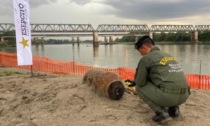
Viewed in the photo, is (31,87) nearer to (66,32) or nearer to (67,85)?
(67,85)

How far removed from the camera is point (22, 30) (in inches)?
378

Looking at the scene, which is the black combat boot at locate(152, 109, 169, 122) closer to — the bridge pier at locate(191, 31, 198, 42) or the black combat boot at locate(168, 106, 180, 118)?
the black combat boot at locate(168, 106, 180, 118)

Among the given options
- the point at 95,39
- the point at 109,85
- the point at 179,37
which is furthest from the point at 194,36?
the point at 109,85

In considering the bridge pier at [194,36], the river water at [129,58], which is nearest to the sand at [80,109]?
the river water at [129,58]

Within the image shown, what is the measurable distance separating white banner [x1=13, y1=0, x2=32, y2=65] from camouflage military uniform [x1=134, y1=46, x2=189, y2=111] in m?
5.96

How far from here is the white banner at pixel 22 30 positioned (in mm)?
9414

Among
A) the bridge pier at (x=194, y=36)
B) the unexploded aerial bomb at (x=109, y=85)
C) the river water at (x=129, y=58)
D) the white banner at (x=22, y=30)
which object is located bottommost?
the river water at (x=129, y=58)

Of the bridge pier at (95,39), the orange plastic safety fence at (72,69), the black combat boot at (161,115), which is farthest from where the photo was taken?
the bridge pier at (95,39)

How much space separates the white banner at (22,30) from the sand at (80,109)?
295cm

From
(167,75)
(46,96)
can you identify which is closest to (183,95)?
(167,75)

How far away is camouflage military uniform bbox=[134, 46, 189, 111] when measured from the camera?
4672 millimetres

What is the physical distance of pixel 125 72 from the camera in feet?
40.3

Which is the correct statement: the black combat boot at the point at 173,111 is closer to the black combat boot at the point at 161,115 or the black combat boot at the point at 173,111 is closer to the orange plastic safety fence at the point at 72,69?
the black combat boot at the point at 161,115

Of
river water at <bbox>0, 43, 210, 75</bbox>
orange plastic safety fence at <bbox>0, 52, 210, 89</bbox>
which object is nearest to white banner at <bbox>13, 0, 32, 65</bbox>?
orange plastic safety fence at <bbox>0, 52, 210, 89</bbox>
